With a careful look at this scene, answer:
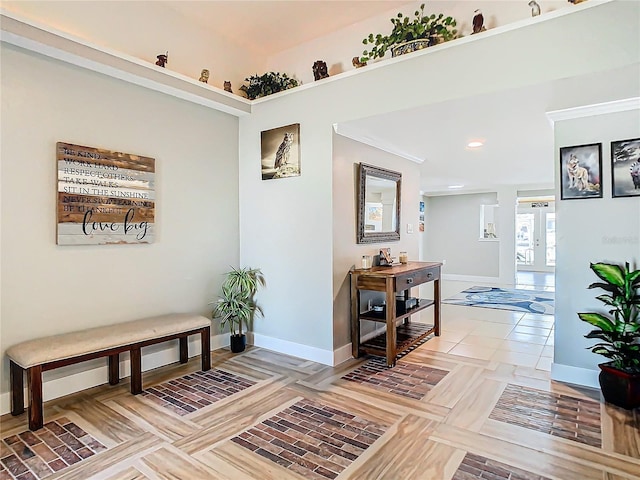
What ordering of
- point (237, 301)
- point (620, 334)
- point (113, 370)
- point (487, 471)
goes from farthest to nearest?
point (237, 301)
point (113, 370)
point (620, 334)
point (487, 471)

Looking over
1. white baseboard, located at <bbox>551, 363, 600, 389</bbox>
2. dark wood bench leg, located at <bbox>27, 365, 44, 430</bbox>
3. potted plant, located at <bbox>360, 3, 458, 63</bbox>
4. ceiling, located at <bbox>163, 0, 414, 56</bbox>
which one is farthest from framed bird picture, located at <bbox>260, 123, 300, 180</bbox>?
white baseboard, located at <bbox>551, 363, 600, 389</bbox>

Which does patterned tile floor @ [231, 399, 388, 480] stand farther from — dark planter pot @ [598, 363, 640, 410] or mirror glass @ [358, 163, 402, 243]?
mirror glass @ [358, 163, 402, 243]

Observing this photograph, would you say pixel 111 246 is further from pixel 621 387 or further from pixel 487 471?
pixel 621 387

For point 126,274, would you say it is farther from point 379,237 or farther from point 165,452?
point 379,237

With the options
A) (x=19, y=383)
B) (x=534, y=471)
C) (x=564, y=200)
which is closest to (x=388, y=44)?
(x=564, y=200)

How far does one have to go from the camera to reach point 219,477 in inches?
75.0

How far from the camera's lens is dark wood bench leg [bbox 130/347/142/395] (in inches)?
112

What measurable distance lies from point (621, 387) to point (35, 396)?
384 cm

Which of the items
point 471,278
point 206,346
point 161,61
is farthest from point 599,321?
point 471,278

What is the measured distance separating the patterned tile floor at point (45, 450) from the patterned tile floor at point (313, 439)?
2.83 ft

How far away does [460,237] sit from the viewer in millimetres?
9305

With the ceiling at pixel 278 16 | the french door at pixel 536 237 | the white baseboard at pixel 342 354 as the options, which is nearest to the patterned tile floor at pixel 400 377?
the white baseboard at pixel 342 354

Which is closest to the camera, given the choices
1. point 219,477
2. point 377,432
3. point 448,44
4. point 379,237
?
point 219,477

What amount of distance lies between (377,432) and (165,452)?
4.09 feet
